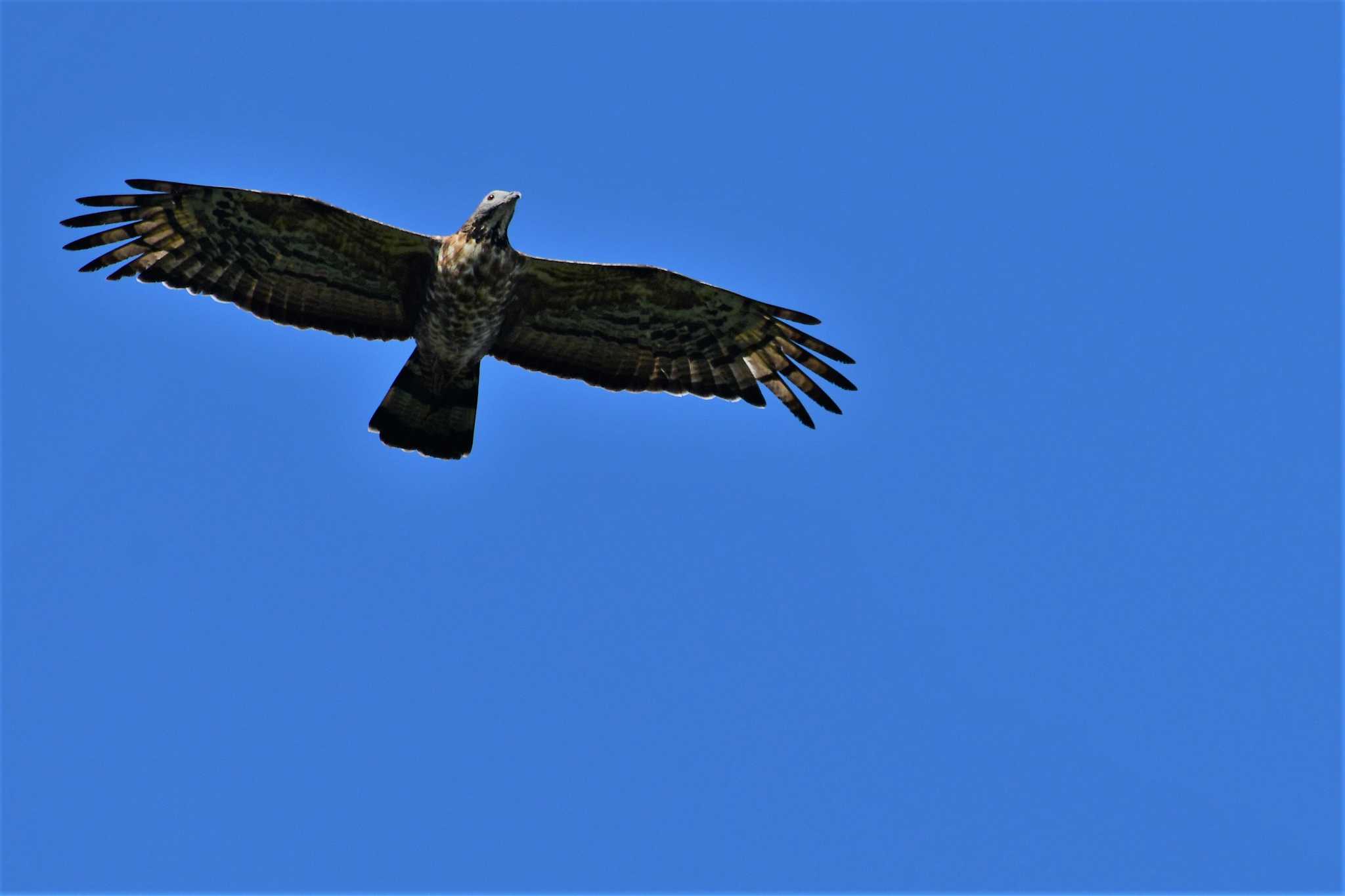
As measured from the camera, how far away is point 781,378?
1819 centimetres

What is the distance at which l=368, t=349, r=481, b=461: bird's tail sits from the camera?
1780 centimetres

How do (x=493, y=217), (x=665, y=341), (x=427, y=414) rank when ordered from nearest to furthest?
1. (x=493, y=217)
2. (x=427, y=414)
3. (x=665, y=341)

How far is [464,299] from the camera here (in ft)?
55.7

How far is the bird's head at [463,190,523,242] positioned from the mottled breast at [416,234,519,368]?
A: 2.9 inches

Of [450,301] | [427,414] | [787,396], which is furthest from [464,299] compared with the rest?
[787,396]

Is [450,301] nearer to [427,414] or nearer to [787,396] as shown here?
[427,414]

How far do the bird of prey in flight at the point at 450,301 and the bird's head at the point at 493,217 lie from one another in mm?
17

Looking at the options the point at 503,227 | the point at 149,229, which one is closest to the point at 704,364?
the point at 503,227

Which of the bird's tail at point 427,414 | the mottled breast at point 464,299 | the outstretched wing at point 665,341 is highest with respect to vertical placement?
the outstretched wing at point 665,341

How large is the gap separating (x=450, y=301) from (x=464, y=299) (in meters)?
0.14

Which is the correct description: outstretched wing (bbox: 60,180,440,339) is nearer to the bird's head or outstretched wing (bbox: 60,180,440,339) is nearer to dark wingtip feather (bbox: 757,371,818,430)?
the bird's head

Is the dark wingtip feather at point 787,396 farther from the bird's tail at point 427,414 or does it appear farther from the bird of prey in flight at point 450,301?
the bird's tail at point 427,414

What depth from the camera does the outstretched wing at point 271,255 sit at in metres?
17.2

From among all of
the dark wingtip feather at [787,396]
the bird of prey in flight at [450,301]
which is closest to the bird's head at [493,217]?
the bird of prey in flight at [450,301]
